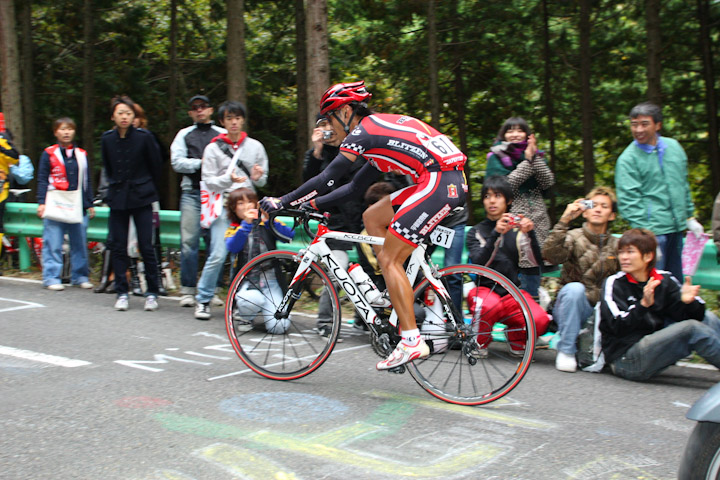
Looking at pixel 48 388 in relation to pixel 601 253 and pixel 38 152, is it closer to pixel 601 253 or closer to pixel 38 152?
pixel 601 253

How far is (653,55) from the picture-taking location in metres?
13.6

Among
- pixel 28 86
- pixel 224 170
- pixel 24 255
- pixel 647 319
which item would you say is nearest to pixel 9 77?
pixel 24 255

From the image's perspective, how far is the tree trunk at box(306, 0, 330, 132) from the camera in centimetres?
931

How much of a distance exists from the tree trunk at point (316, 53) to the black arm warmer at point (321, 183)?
427 cm

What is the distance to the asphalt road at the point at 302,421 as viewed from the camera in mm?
3939

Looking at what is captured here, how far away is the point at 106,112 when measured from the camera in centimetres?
2072

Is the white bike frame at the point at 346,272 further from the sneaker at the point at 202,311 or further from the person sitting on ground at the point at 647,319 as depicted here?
the sneaker at the point at 202,311

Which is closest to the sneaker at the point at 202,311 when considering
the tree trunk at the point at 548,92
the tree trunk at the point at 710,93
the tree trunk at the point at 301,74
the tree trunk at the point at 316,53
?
the tree trunk at the point at 316,53

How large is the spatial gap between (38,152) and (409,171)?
16894mm

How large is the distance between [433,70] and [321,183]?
11647 millimetres

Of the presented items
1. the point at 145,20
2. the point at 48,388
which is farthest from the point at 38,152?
the point at 48,388

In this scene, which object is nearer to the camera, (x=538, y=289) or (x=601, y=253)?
(x=601, y=253)

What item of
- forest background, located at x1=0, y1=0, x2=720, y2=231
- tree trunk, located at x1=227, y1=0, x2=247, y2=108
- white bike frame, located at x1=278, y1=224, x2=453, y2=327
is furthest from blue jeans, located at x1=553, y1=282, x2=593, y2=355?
forest background, located at x1=0, y1=0, x2=720, y2=231

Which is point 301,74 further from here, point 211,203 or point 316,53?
point 211,203
